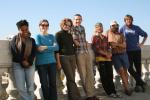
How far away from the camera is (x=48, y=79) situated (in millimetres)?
7973

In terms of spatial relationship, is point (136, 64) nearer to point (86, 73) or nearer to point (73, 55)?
point (86, 73)

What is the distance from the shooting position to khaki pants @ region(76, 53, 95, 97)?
8.70 metres

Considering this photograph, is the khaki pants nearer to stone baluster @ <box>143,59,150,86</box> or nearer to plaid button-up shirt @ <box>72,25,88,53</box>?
plaid button-up shirt @ <box>72,25,88,53</box>

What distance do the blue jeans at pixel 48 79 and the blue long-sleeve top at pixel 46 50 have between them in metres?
0.09

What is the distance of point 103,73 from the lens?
9.21m

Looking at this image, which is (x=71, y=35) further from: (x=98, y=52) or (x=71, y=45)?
(x=98, y=52)

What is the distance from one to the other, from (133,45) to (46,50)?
3.11 m

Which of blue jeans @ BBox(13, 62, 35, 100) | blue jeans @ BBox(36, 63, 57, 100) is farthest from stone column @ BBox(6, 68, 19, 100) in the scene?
blue jeans @ BBox(36, 63, 57, 100)

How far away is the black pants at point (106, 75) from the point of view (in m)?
9.20

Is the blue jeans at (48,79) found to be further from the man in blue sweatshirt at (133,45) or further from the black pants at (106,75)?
the man in blue sweatshirt at (133,45)

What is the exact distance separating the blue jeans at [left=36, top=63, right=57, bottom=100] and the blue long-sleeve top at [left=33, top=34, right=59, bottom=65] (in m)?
0.09

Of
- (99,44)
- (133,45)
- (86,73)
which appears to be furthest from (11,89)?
(133,45)

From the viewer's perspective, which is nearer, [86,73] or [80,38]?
[80,38]

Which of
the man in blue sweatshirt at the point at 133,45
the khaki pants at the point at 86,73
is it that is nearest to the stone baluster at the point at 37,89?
the khaki pants at the point at 86,73
